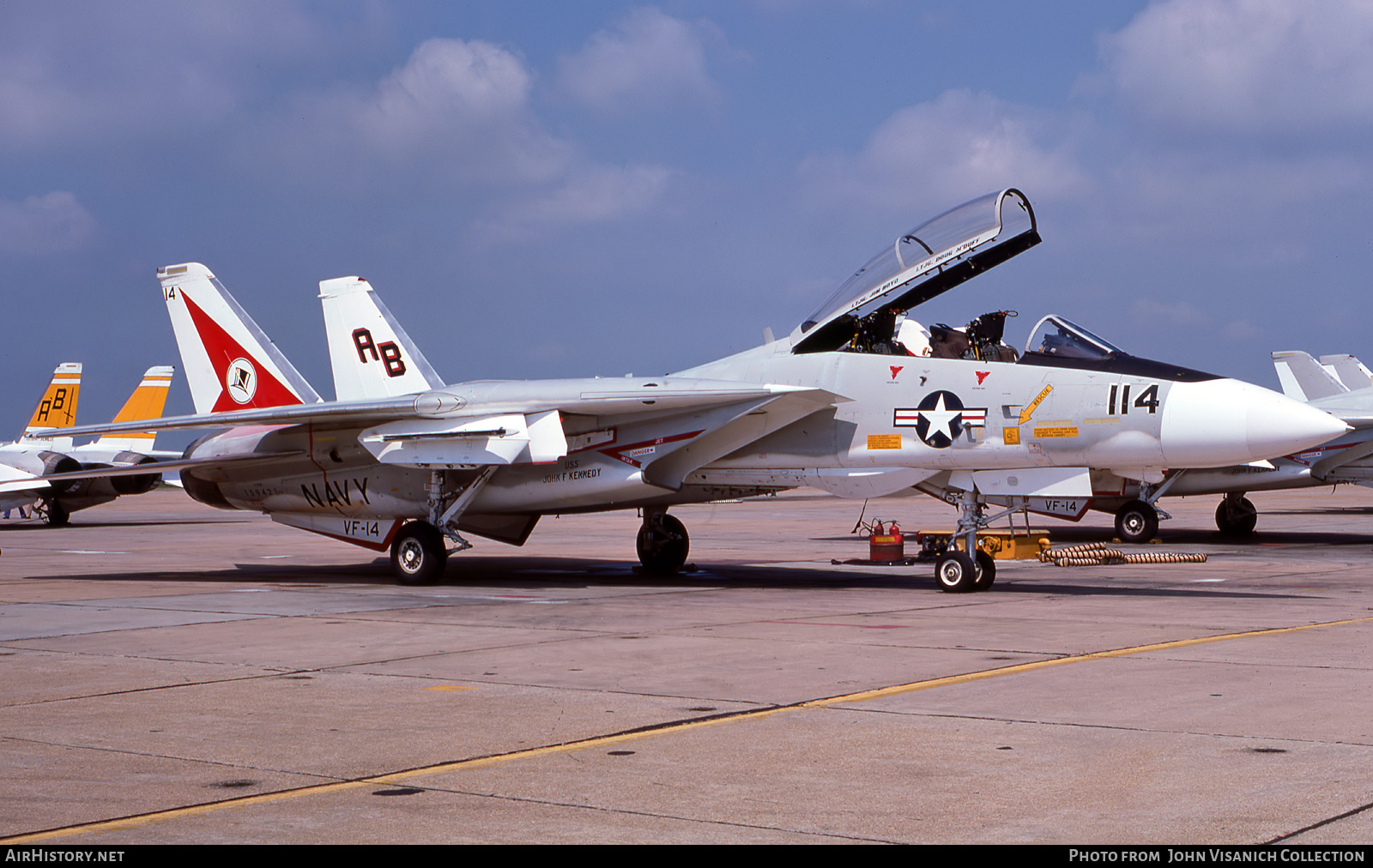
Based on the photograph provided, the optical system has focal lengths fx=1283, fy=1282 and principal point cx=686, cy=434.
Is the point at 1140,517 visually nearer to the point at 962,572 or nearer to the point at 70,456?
the point at 962,572

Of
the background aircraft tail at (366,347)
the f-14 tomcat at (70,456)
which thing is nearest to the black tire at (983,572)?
the background aircraft tail at (366,347)

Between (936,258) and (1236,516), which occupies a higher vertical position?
(936,258)

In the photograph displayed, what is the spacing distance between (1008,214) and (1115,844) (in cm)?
989

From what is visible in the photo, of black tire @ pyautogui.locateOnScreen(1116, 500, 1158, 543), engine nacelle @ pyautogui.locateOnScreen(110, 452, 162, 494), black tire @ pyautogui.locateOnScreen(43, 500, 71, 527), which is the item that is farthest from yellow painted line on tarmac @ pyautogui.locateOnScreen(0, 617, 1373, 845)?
black tire @ pyautogui.locateOnScreen(43, 500, 71, 527)

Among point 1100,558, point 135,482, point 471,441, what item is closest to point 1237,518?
point 1100,558

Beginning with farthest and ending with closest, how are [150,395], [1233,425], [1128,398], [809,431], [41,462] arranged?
[150,395] → [41,462] → [809,431] → [1128,398] → [1233,425]

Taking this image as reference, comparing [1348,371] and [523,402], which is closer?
[523,402]

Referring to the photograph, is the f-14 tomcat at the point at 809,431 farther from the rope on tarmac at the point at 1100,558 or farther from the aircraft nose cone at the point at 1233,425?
the rope on tarmac at the point at 1100,558

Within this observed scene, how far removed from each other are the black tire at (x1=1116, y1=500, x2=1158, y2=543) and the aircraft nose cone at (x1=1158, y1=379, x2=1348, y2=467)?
10344mm

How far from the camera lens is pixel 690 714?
21.0 feet

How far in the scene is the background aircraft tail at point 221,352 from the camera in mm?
16828

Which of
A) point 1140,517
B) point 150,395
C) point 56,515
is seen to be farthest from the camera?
point 150,395

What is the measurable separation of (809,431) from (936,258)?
2.19 metres
